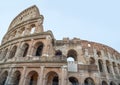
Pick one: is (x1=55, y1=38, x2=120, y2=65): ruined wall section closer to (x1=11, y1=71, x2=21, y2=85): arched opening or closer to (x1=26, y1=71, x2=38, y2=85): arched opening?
(x1=26, y1=71, x2=38, y2=85): arched opening

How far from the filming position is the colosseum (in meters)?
14.9

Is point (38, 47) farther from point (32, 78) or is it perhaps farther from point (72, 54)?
point (72, 54)

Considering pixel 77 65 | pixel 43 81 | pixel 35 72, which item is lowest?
Answer: pixel 43 81

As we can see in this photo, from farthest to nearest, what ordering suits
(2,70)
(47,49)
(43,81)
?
1. (2,70)
2. (47,49)
3. (43,81)

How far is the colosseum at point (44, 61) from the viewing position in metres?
14.9

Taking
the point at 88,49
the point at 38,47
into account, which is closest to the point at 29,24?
the point at 38,47

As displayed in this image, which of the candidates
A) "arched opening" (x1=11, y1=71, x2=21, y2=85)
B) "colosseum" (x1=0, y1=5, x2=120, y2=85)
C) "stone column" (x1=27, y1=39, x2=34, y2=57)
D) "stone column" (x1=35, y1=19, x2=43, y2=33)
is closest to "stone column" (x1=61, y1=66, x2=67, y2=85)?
"colosseum" (x1=0, y1=5, x2=120, y2=85)

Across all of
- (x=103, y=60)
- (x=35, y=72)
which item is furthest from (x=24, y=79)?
(x=103, y=60)

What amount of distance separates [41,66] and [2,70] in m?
6.23

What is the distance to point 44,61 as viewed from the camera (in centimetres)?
1521

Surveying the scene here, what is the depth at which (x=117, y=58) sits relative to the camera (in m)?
29.2

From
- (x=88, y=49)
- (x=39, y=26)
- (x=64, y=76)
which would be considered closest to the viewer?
(x=64, y=76)

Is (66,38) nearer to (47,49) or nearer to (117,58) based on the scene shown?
(47,49)

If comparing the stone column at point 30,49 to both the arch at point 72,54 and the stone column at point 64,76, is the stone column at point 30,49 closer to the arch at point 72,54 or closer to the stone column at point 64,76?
the stone column at point 64,76
